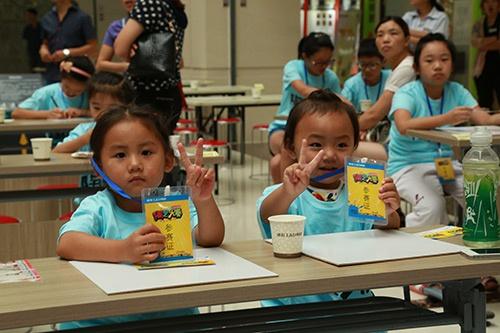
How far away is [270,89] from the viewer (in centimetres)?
1246

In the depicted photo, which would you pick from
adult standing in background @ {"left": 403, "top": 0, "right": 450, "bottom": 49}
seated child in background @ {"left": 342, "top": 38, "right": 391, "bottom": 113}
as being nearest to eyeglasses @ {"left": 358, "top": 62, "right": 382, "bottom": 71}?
seated child in background @ {"left": 342, "top": 38, "right": 391, "bottom": 113}

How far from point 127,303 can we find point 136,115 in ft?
2.94

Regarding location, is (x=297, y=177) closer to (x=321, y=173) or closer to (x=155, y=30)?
(x=321, y=173)

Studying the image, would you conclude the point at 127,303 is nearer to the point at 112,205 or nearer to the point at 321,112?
the point at 112,205

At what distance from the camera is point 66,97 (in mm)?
5871

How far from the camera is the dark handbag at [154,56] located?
5.25 m

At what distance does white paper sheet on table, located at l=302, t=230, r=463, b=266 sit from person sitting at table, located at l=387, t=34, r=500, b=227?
8.22ft

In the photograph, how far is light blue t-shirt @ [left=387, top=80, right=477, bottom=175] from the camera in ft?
16.7

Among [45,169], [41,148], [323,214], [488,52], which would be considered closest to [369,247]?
[323,214]

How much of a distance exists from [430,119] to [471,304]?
8.75 feet

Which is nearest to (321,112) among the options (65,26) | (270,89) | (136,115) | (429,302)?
(136,115)

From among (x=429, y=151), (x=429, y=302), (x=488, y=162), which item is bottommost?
(x=429, y=302)

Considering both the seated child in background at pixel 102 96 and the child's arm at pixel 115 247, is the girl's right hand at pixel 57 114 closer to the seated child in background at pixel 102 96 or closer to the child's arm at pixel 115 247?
the seated child in background at pixel 102 96

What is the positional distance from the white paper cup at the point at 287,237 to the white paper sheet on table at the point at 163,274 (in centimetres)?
10
